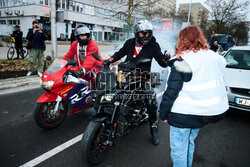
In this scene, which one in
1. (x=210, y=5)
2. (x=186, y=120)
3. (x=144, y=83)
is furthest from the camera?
Answer: (x=210, y=5)

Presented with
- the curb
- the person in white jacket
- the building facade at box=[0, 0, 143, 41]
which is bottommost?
the curb

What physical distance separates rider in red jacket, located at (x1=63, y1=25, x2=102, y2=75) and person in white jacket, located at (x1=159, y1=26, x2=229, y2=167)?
5.70 ft

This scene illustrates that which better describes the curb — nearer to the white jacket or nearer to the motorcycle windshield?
the motorcycle windshield

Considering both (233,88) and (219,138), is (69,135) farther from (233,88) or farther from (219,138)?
(233,88)

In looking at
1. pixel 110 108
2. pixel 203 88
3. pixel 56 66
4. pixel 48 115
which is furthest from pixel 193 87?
pixel 48 115

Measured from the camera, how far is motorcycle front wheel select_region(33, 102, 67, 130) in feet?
10.3

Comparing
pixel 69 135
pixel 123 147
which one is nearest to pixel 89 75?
pixel 69 135

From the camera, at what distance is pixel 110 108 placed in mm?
2691

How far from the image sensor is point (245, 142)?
347 centimetres

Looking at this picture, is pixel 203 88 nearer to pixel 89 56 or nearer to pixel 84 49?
pixel 89 56

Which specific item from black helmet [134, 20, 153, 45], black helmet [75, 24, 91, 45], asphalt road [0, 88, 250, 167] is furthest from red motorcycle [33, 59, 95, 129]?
black helmet [134, 20, 153, 45]

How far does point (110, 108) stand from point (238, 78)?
3.76 meters

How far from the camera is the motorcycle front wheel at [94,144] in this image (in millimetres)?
2273

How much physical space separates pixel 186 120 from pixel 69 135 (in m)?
2.30
